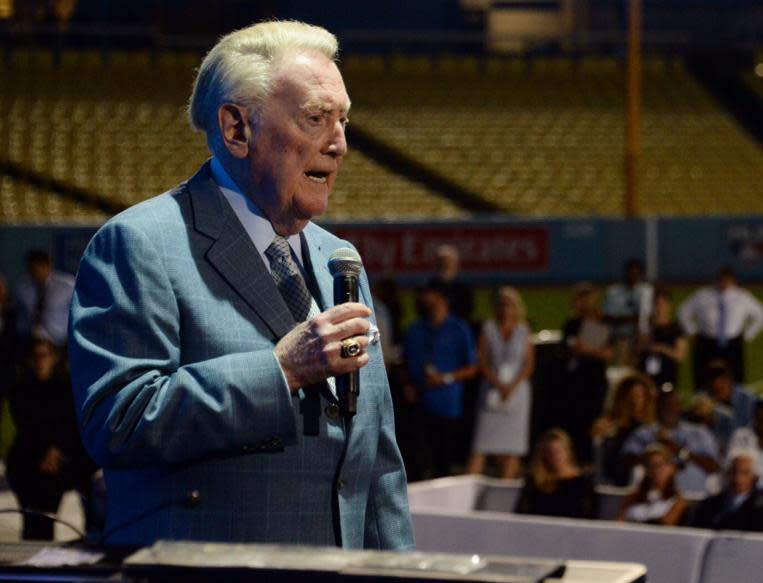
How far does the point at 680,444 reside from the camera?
30.0 feet

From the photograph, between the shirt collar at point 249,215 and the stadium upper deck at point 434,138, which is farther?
the stadium upper deck at point 434,138

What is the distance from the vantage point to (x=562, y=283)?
22.8 m

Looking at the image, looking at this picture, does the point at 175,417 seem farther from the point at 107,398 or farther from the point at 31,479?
the point at 31,479

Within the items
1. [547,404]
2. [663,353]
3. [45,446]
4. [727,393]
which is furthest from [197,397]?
[663,353]

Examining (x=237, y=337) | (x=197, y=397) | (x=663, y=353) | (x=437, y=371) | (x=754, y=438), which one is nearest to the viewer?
(x=197, y=397)

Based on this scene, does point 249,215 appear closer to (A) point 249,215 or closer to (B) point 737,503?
(A) point 249,215

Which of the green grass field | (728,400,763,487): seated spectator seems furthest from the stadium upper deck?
(728,400,763,487): seated spectator

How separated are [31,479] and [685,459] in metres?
3.85

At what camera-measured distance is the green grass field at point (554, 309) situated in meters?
17.5

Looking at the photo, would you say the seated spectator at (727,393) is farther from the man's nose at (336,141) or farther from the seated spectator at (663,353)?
the man's nose at (336,141)

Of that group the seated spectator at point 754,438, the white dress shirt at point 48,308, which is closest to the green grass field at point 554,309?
the white dress shirt at point 48,308

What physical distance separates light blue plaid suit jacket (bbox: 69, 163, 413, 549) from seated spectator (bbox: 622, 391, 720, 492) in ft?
22.4

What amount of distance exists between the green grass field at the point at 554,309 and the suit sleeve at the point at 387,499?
1412 centimetres

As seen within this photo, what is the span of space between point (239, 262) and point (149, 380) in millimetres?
275
